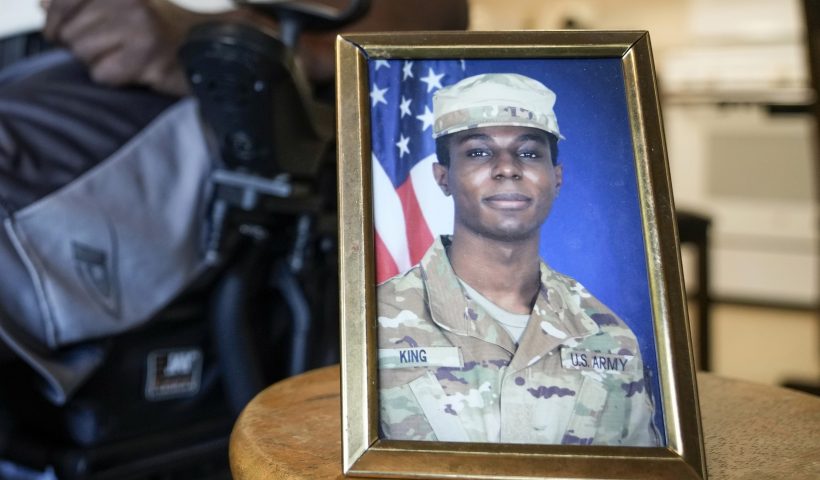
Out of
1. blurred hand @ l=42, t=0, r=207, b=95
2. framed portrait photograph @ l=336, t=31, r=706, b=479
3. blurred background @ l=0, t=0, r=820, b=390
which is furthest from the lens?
blurred background @ l=0, t=0, r=820, b=390

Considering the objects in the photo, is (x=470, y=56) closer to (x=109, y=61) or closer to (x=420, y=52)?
(x=420, y=52)

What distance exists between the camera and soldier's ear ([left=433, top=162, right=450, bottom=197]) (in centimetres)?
47

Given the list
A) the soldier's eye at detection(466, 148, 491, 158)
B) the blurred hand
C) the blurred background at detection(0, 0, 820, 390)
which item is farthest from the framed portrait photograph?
the blurred background at detection(0, 0, 820, 390)

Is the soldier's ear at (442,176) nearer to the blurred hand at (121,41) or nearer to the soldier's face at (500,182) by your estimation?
the soldier's face at (500,182)

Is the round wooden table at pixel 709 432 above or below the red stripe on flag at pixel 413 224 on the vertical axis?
below

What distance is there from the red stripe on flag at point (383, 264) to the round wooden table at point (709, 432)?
0.11 metres

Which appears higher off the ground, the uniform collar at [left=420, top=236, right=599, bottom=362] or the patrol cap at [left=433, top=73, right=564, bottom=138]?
the patrol cap at [left=433, top=73, right=564, bottom=138]

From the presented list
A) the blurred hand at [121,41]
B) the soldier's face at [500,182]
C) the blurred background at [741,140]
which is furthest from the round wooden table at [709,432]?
the blurred background at [741,140]

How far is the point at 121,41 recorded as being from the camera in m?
1.08

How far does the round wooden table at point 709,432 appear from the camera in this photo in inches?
17.7

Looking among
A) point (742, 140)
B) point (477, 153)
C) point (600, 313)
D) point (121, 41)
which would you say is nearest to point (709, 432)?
point (600, 313)

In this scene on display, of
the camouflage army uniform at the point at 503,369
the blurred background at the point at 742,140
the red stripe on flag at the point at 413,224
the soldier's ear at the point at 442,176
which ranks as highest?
the soldier's ear at the point at 442,176

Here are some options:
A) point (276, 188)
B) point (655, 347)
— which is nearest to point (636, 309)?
point (655, 347)

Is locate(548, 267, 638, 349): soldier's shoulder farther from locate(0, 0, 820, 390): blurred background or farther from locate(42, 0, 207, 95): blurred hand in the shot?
locate(0, 0, 820, 390): blurred background
